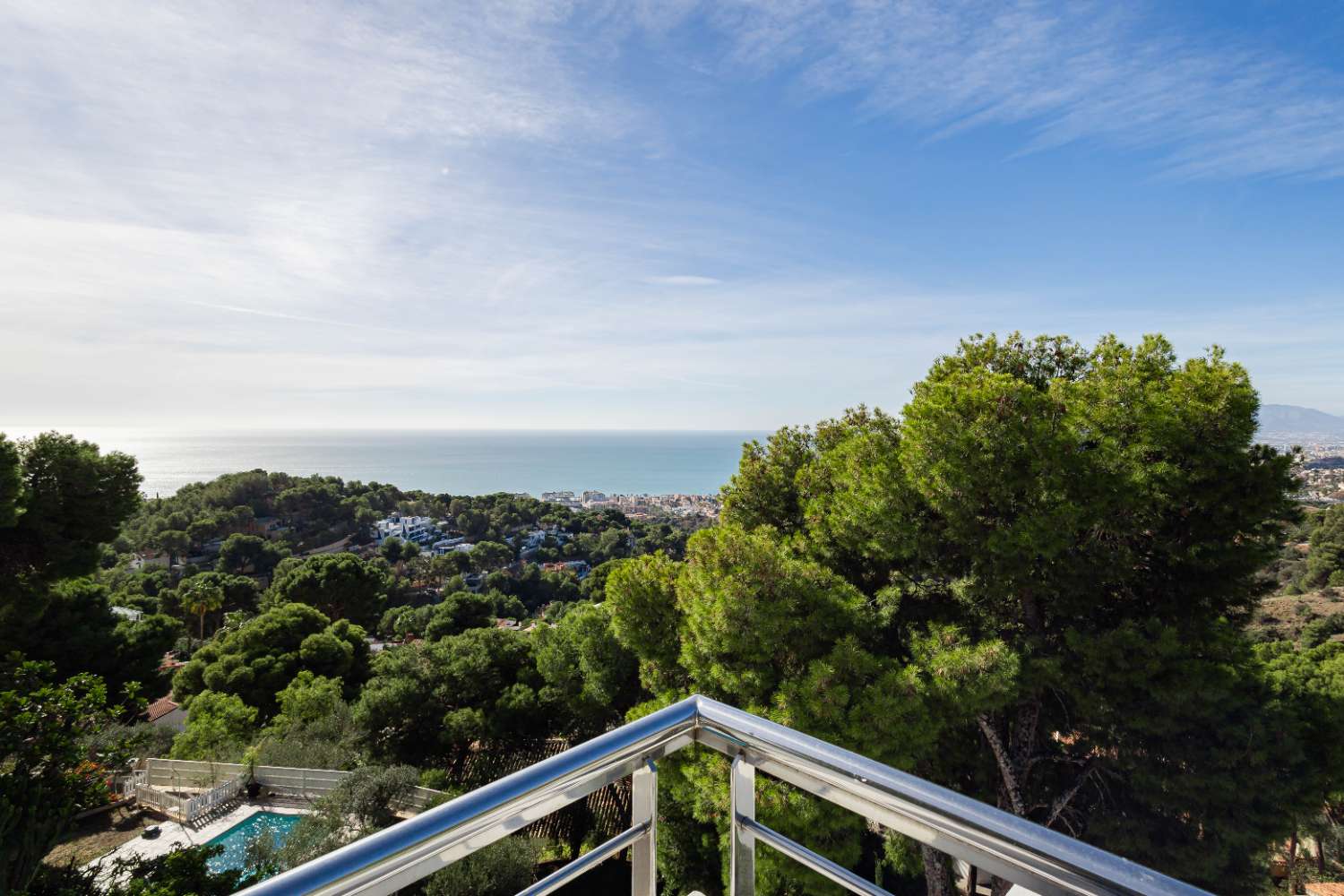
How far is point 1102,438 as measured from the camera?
4758 mm

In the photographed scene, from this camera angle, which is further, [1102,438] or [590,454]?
[590,454]

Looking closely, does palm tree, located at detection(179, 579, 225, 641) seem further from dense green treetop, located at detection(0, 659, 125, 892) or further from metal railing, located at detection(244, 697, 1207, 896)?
metal railing, located at detection(244, 697, 1207, 896)

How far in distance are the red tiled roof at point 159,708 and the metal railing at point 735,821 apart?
1712cm

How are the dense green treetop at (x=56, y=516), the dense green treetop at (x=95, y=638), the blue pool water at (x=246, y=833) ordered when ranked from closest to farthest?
the blue pool water at (x=246, y=833), the dense green treetop at (x=56, y=516), the dense green treetop at (x=95, y=638)

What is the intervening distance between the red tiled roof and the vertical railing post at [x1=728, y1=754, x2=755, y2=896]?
17.1 meters

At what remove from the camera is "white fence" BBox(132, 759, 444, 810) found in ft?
28.4

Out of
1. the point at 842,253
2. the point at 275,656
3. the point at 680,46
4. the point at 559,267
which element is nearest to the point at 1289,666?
the point at 842,253

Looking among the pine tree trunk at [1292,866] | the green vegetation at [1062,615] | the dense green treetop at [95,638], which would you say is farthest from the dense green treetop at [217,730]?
the pine tree trunk at [1292,866]

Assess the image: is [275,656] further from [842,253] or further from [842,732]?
[842,253]

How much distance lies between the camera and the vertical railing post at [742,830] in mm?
1095

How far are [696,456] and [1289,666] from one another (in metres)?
144

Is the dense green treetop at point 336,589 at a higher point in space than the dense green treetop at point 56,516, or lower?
lower

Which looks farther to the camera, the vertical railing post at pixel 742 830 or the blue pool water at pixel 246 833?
the blue pool water at pixel 246 833

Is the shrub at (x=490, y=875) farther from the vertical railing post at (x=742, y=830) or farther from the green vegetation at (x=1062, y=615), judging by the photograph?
the vertical railing post at (x=742, y=830)
